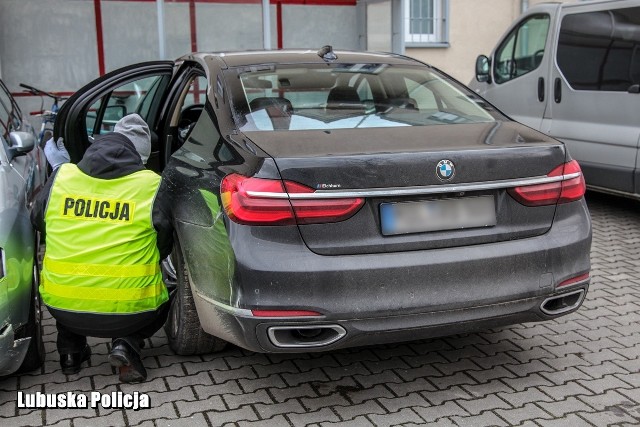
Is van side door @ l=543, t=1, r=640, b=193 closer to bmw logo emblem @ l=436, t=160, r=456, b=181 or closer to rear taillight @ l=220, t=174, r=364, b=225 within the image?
bmw logo emblem @ l=436, t=160, r=456, b=181

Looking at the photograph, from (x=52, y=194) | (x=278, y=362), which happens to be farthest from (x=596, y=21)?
(x=52, y=194)

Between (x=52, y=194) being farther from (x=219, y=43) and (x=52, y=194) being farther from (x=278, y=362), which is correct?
(x=219, y=43)

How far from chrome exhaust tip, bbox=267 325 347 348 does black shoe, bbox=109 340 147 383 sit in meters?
0.95

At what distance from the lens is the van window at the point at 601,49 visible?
734 centimetres

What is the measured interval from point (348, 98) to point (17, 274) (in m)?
1.85

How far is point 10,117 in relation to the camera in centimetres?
610

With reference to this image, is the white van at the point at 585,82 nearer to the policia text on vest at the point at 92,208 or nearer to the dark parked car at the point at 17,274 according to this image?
the policia text on vest at the point at 92,208

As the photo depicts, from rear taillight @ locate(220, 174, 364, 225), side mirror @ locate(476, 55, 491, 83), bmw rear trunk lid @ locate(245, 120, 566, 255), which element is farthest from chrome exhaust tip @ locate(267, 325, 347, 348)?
side mirror @ locate(476, 55, 491, 83)

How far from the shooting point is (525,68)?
9070 millimetres

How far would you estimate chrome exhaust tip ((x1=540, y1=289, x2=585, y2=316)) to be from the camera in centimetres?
371

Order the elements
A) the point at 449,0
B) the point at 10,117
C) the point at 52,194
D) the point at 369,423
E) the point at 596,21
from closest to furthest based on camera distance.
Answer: the point at 369,423 → the point at 52,194 → the point at 10,117 → the point at 596,21 → the point at 449,0

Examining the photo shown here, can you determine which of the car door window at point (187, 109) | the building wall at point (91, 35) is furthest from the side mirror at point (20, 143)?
the building wall at point (91, 35)

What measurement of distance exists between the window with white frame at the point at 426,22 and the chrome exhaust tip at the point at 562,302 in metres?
10.7

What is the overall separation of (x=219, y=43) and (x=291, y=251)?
25.2ft
